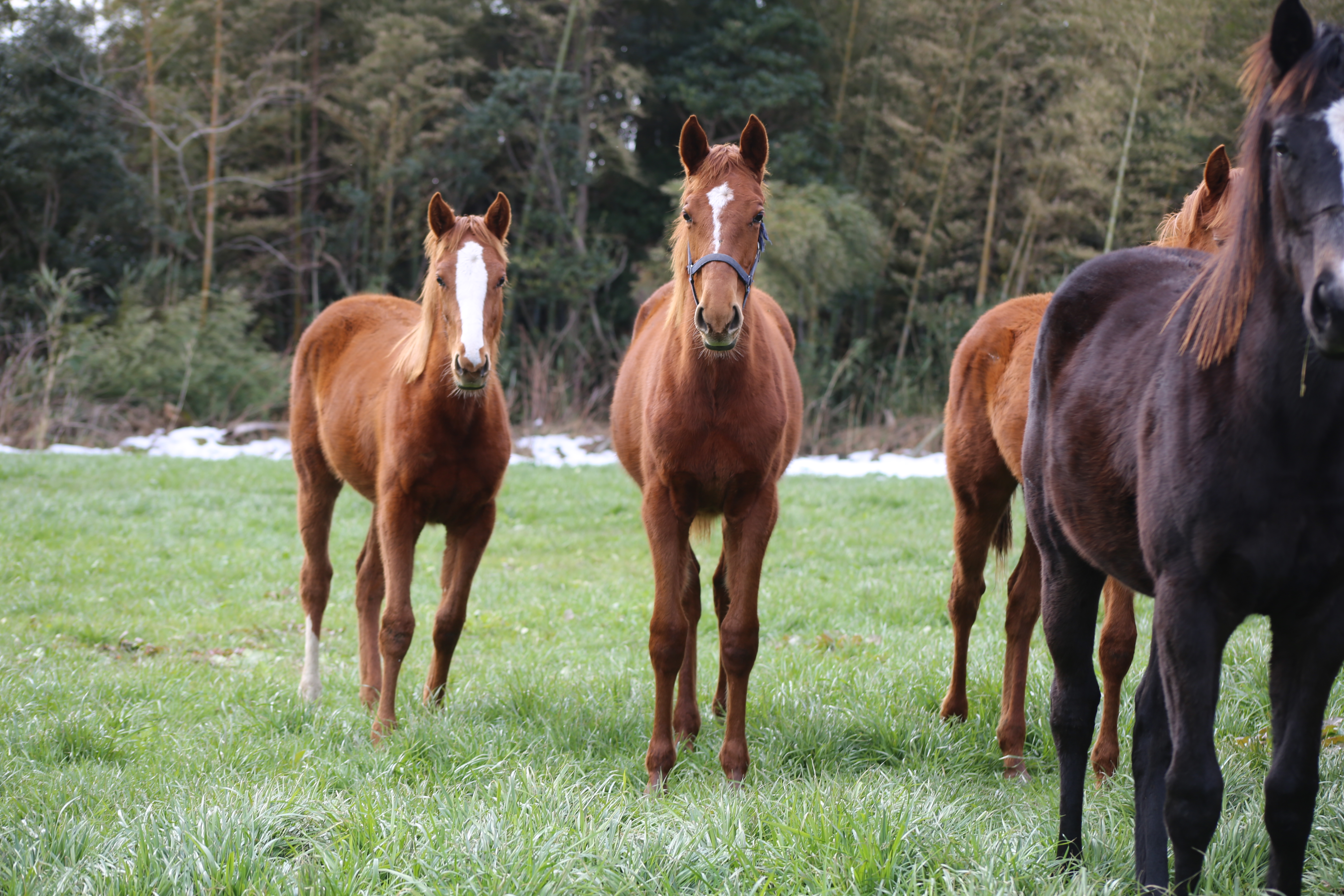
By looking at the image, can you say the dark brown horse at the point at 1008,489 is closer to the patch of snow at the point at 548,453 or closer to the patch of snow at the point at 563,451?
the patch of snow at the point at 548,453

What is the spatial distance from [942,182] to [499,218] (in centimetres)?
1729

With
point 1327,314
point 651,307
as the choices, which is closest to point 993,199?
point 651,307

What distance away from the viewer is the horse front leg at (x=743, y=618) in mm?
3463

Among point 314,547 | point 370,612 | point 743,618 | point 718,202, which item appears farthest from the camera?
point 314,547

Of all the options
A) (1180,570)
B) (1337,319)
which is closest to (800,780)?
(1180,570)

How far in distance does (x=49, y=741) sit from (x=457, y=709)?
1498 millimetres

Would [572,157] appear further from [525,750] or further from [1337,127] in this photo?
[1337,127]

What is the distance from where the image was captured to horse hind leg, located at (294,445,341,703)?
4898 millimetres

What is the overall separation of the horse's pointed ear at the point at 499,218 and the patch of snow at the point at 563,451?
30.4 ft

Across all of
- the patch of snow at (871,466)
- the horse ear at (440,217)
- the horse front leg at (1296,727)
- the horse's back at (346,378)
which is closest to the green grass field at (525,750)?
the horse front leg at (1296,727)

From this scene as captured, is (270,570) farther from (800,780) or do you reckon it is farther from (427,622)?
(800,780)

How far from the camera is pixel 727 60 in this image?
2128 cm

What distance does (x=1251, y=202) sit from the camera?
1.95m

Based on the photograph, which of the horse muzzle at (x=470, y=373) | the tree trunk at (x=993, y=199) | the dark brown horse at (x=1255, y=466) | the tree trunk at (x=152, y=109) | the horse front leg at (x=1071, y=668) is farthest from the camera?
the tree trunk at (x=993, y=199)
